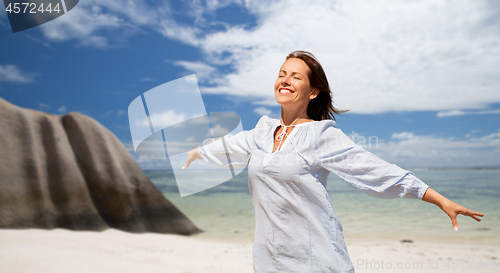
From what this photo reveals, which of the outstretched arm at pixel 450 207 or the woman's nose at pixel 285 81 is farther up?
the woman's nose at pixel 285 81

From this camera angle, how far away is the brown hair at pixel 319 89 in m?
1.95

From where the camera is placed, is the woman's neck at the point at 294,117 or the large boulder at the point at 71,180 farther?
the large boulder at the point at 71,180

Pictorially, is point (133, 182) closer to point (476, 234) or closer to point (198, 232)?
point (198, 232)

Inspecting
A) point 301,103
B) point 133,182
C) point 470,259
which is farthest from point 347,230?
point 301,103

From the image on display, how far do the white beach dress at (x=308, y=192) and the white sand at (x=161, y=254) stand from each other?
377 centimetres

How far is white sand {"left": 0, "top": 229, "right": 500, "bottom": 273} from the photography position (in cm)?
483

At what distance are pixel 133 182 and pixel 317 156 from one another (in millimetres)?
6959

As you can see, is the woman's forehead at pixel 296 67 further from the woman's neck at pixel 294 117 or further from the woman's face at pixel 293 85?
the woman's neck at pixel 294 117

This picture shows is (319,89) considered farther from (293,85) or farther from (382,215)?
(382,215)

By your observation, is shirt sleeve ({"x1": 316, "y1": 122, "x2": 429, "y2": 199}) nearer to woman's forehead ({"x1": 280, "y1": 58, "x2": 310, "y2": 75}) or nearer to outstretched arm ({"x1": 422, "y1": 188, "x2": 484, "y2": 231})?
outstretched arm ({"x1": 422, "y1": 188, "x2": 484, "y2": 231})

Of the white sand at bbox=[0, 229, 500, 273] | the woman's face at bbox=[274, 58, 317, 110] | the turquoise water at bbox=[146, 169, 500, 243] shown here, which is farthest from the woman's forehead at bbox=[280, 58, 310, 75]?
the turquoise water at bbox=[146, 169, 500, 243]

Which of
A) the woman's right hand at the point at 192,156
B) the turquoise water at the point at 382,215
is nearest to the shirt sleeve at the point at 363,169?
the woman's right hand at the point at 192,156

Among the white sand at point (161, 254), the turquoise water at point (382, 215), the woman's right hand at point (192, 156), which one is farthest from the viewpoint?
the turquoise water at point (382, 215)

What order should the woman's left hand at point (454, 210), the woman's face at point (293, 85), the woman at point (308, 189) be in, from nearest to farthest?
the woman's left hand at point (454, 210)
the woman at point (308, 189)
the woman's face at point (293, 85)
